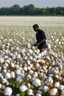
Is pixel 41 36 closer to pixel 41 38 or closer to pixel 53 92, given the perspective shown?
pixel 41 38

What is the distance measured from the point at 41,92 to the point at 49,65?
375 cm

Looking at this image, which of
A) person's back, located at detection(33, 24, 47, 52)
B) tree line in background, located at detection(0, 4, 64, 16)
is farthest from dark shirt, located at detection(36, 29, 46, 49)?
tree line in background, located at detection(0, 4, 64, 16)

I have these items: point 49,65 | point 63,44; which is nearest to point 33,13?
point 63,44

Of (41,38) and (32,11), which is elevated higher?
(41,38)

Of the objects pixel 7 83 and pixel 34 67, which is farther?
pixel 34 67

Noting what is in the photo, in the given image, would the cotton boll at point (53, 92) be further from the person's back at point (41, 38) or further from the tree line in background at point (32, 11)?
the tree line in background at point (32, 11)

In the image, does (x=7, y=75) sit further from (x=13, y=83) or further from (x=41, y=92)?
(x=41, y=92)

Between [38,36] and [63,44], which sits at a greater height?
[38,36]

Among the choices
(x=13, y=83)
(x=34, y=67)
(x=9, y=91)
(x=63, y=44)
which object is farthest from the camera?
(x=63, y=44)

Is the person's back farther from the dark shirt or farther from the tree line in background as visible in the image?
the tree line in background

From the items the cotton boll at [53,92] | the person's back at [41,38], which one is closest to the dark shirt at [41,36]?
the person's back at [41,38]

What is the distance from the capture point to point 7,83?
229 inches

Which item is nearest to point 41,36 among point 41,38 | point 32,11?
point 41,38

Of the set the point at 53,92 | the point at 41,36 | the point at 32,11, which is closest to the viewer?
the point at 53,92
